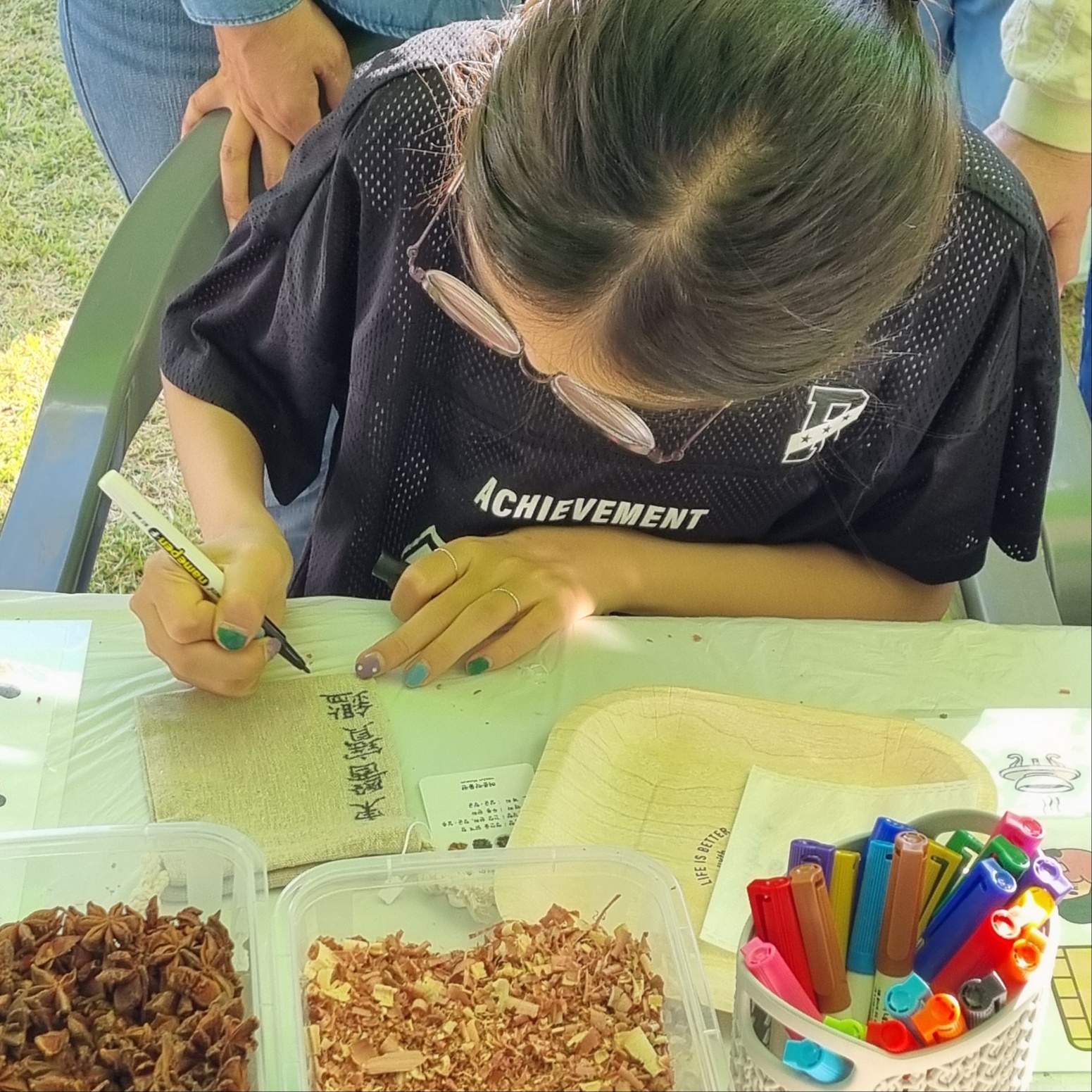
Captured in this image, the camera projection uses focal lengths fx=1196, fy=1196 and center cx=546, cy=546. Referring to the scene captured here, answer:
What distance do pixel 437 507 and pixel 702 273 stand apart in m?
0.38

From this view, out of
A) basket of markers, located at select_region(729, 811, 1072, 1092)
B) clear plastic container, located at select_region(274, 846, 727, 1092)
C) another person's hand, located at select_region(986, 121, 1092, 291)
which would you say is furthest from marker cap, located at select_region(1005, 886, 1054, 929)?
another person's hand, located at select_region(986, 121, 1092, 291)

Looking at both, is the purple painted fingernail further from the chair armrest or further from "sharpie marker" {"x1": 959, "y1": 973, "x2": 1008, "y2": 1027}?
"sharpie marker" {"x1": 959, "y1": 973, "x2": 1008, "y2": 1027}

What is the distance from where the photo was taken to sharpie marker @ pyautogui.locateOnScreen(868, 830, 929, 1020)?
0.48m

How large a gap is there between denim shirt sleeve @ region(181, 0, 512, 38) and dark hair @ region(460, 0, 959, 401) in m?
0.39

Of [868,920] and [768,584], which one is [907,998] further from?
[768,584]

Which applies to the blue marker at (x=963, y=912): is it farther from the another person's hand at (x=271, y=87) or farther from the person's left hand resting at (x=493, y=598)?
the another person's hand at (x=271, y=87)

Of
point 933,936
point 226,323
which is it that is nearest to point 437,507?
point 226,323

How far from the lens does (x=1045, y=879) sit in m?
0.46

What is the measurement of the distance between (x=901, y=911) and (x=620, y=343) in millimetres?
269

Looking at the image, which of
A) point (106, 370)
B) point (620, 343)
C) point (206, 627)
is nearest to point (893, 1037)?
point (620, 343)

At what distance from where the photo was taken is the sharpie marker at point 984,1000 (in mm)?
432

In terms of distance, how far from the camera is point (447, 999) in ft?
1.77

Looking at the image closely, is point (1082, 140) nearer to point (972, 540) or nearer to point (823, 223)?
point (972, 540)

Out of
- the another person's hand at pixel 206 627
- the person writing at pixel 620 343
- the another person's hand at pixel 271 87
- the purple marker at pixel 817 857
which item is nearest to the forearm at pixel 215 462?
the person writing at pixel 620 343
